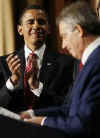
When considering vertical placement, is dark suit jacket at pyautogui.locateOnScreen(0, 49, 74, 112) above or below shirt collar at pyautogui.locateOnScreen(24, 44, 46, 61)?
below

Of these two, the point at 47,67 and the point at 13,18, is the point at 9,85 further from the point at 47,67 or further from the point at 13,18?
the point at 13,18

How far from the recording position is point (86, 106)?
1083 millimetres

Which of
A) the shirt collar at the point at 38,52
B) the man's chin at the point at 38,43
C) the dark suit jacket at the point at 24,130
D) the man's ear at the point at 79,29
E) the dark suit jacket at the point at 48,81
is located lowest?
the dark suit jacket at the point at 48,81

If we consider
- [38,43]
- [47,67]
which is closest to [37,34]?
[38,43]

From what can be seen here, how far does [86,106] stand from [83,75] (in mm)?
144

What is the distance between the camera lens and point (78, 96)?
1.16 meters

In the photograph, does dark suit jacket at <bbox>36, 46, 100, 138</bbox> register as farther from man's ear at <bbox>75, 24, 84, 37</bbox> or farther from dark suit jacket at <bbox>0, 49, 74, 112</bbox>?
dark suit jacket at <bbox>0, 49, 74, 112</bbox>

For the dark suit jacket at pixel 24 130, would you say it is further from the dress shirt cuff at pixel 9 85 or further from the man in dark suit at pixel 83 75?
the dress shirt cuff at pixel 9 85

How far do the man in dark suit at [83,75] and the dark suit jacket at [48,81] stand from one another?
692 millimetres

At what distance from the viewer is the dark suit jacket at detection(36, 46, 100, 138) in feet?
3.53

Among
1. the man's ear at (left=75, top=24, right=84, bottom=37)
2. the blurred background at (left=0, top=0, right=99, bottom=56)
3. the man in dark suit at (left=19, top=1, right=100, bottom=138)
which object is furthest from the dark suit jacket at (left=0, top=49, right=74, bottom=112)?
the man's ear at (left=75, top=24, right=84, bottom=37)

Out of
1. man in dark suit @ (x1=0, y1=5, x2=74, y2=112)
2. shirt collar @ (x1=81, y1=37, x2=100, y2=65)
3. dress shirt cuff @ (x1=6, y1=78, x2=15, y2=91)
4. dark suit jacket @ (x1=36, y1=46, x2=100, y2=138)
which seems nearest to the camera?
dark suit jacket @ (x1=36, y1=46, x2=100, y2=138)

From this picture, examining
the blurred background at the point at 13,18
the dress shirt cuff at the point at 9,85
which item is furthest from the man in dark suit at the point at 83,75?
the blurred background at the point at 13,18

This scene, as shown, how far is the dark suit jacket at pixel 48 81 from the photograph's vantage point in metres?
1.97
